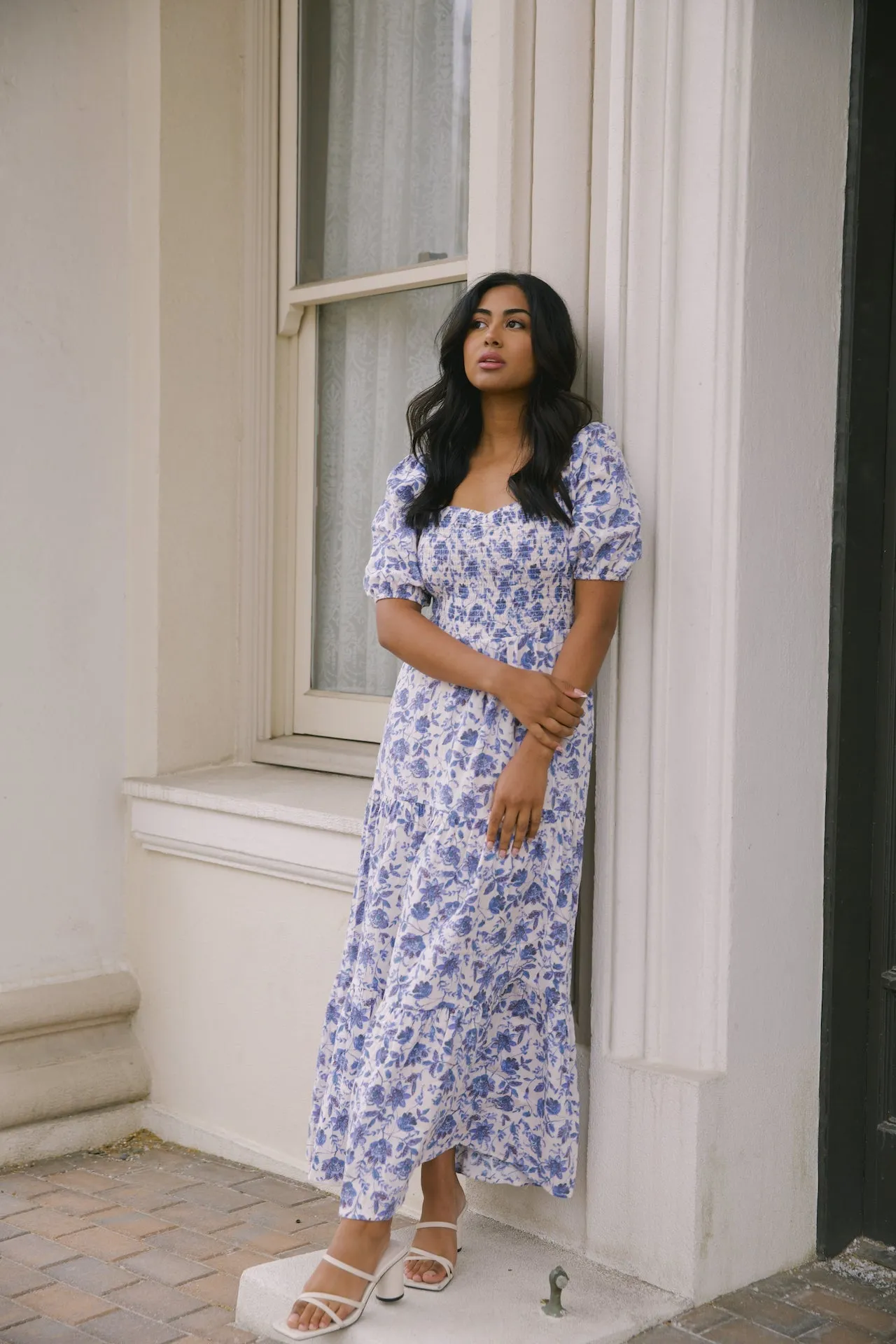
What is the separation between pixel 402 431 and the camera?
385cm

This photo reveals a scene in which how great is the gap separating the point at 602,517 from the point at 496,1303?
4.57 feet

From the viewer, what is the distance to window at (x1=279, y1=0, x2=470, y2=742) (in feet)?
12.2

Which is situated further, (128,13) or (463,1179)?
(128,13)

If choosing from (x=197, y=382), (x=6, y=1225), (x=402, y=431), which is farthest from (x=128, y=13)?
(x=6, y=1225)

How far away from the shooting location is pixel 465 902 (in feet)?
8.52

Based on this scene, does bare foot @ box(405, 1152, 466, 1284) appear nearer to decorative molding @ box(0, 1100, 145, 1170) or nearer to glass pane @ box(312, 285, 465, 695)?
decorative molding @ box(0, 1100, 145, 1170)

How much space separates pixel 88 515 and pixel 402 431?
0.83m

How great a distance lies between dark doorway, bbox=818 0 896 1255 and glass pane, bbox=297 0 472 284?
1.15 meters

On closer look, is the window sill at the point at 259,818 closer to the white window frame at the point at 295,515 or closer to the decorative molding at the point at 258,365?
the white window frame at the point at 295,515

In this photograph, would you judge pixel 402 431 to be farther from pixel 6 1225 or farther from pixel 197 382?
pixel 6 1225

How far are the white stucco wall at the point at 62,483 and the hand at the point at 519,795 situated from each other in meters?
1.60

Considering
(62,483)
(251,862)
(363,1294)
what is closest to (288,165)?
(62,483)

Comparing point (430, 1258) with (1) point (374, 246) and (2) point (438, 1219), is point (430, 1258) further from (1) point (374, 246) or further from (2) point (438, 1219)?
(1) point (374, 246)

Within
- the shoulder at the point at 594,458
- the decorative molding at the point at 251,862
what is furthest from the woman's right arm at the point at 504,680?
the decorative molding at the point at 251,862
